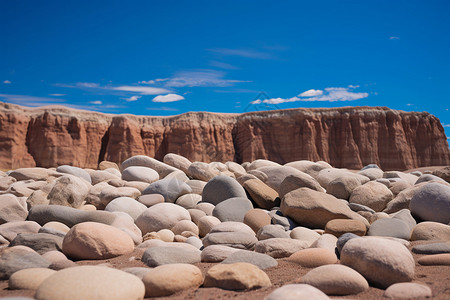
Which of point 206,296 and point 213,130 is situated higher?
point 213,130

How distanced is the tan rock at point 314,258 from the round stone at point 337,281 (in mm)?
809

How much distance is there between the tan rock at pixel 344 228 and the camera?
5.86m

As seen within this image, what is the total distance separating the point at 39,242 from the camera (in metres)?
4.86

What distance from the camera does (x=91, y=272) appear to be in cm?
296

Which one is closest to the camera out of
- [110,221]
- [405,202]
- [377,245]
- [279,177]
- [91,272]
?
[91,272]

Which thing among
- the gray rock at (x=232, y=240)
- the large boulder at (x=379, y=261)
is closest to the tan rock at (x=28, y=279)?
the gray rock at (x=232, y=240)

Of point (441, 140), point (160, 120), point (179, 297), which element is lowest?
point (179, 297)

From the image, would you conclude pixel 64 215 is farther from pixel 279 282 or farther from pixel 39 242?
pixel 279 282

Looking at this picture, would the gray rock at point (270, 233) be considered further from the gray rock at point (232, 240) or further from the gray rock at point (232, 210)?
the gray rock at point (232, 210)

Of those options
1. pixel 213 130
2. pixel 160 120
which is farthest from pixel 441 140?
pixel 160 120

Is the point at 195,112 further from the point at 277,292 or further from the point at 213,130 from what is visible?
the point at 277,292

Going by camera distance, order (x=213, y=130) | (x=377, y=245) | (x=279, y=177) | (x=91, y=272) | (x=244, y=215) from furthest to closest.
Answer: (x=213, y=130) < (x=279, y=177) < (x=244, y=215) < (x=377, y=245) < (x=91, y=272)

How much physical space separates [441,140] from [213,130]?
3098cm

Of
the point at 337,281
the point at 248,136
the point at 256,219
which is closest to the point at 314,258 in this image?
the point at 337,281
